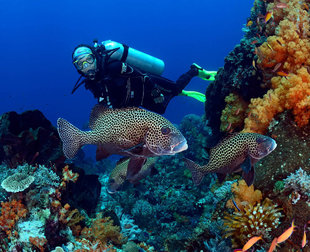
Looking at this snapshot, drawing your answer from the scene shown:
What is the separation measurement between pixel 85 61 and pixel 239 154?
3.41 meters

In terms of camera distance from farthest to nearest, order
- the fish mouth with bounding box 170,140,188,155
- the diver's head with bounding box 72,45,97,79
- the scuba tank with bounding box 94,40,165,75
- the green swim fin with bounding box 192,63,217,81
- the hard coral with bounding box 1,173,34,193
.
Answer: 1. the green swim fin with bounding box 192,63,217,81
2. the scuba tank with bounding box 94,40,165,75
3. the hard coral with bounding box 1,173,34,193
4. the diver's head with bounding box 72,45,97,79
5. the fish mouth with bounding box 170,140,188,155

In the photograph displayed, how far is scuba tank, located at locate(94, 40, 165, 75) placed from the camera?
22.4 feet

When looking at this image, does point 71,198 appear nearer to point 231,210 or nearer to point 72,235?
point 72,235

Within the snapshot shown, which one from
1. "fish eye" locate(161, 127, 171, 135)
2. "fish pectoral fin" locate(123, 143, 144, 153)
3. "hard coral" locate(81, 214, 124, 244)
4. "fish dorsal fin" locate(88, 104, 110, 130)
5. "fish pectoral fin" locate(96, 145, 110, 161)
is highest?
"fish eye" locate(161, 127, 171, 135)

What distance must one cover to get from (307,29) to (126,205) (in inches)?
298

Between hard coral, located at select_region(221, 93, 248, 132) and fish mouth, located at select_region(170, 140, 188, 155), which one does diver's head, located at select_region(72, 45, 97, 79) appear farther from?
hard coral, located at select_region(221, 93, 248, 132)

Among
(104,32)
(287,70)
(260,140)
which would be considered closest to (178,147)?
(260,140)

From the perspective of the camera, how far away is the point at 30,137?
621 centimetres

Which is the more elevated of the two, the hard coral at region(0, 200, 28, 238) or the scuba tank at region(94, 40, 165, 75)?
the scuba tank at region(94, 40, 165, 75)

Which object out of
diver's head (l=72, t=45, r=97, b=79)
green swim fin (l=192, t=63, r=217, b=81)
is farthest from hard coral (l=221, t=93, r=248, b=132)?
diver's head (l=72, t=45, r=97, b=79)

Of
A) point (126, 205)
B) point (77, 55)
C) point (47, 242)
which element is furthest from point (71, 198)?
point (77, 55)

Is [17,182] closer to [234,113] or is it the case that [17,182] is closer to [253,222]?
[253,222]

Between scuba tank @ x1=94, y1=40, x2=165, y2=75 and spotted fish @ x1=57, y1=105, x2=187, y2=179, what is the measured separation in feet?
13.1

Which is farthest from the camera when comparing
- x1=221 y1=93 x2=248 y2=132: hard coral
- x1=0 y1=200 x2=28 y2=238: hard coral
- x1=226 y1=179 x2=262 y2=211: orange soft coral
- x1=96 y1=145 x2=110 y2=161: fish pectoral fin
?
x1=221 y1=93 x2=248 y2=132: hard coral
